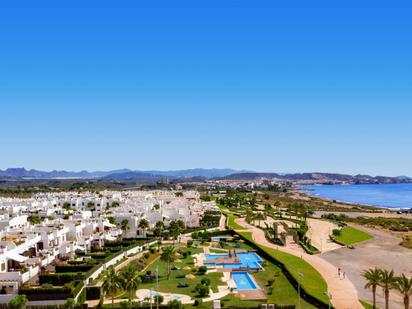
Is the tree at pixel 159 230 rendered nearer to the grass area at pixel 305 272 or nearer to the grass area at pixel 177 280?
the grass area at pixel 177 280

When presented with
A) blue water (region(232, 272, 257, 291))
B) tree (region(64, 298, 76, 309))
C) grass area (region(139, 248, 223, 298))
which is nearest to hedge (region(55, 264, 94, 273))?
grass area (region(139, 248, 223, 298))

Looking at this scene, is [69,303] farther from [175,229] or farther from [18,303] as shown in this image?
[175,229]

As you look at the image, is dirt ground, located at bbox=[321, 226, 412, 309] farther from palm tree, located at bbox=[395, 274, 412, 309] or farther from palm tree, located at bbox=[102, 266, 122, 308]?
palm tree, located at bbox=[102, 266, 122, 308]

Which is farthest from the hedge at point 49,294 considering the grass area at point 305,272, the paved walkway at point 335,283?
the paved walkway at point 335,283

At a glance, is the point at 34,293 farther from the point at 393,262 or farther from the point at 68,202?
the point at 68,202

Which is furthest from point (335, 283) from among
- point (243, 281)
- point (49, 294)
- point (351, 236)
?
point (351, 236)

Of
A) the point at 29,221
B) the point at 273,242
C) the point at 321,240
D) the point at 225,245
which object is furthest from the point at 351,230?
the point at 29,221
